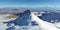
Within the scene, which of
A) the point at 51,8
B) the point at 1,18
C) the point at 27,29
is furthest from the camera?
the point at 51,8

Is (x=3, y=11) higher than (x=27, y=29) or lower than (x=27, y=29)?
higher

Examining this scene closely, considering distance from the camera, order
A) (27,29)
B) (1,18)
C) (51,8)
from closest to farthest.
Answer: (27,29) → (1,18) → (51,8)

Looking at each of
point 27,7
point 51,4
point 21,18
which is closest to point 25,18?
point 21,18

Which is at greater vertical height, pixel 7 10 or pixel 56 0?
pixel 56 0

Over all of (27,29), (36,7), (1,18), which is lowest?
(27,29)

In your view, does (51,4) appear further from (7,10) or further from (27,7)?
(7,10)

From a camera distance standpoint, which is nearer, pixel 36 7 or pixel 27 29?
pixel 27 29

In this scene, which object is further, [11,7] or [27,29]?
[11,7]

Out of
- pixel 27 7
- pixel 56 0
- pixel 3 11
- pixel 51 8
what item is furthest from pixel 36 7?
pixel 3 11

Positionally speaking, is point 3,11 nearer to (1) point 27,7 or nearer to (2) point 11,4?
(2) point 11,4
